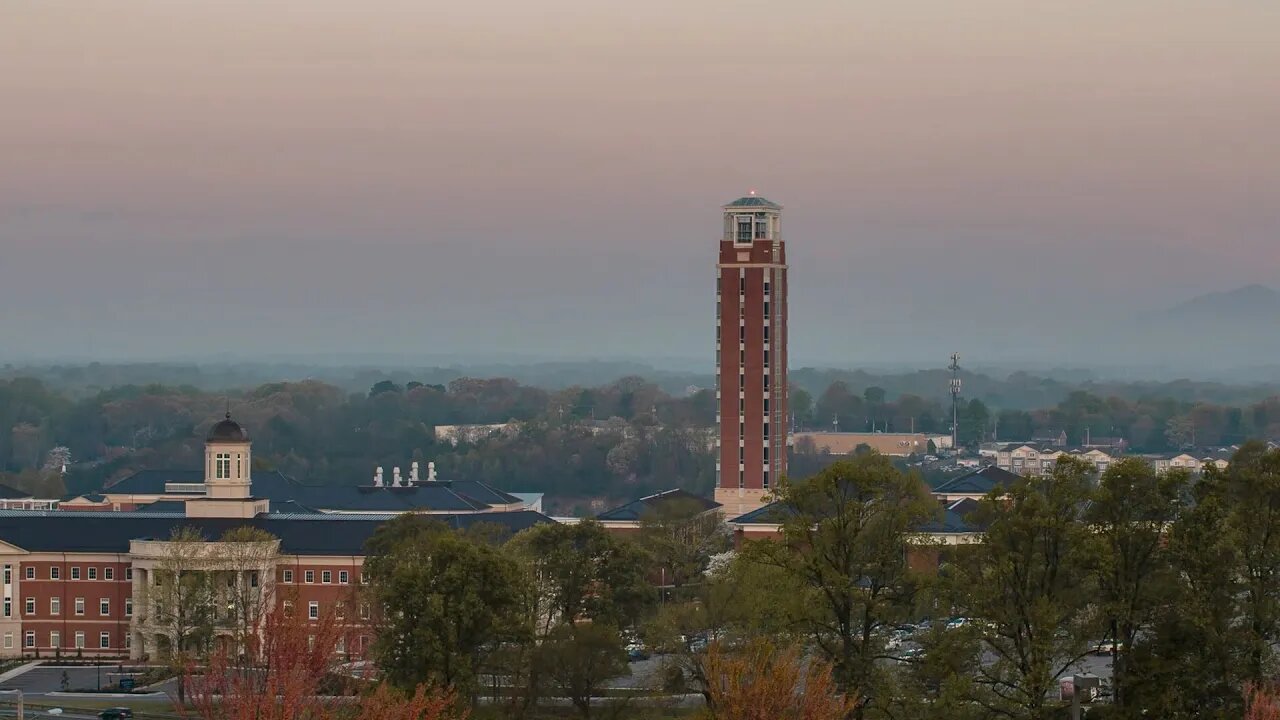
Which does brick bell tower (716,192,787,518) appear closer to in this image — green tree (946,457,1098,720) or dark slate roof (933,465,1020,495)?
dark slate roof (933,465,1020,495)

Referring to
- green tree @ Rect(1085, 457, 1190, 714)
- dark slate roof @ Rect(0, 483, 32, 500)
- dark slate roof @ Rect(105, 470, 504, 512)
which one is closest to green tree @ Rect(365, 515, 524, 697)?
→ green tree @ Rect(1085, 457, 1190, 714)

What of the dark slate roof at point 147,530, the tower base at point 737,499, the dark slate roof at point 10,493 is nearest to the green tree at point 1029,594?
the dark slate roof at point 147,530

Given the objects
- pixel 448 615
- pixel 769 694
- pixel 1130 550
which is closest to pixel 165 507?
pixel 448 615

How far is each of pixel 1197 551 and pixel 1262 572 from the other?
5.15 feet

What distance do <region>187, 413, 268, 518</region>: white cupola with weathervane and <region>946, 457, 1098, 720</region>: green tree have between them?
5429cm

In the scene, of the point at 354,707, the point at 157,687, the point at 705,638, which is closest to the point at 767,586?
the point at 705,638

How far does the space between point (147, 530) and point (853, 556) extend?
50.4 m

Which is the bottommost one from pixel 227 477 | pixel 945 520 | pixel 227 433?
pixel 945 520

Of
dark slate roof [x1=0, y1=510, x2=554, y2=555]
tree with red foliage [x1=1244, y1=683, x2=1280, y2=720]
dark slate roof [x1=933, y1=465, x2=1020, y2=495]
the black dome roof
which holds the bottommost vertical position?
tree with red foliage [x1=1244, y1=683, x2=1280, y2=720]

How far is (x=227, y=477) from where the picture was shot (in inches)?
4609

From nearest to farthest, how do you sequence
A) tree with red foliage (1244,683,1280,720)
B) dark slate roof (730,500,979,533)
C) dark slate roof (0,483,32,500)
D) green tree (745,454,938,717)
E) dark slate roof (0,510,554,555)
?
1. tree with red foliage (1244,683,1280,720)
2. green tree (745,454,938,717)
3. dark slate roof (0,510,554,555)
4. dark slate roof (730,500,979,533)
5. dark slate roof (0,483,32,500)

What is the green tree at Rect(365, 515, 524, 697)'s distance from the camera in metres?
77.5

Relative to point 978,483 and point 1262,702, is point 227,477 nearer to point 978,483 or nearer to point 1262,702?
point 978,483

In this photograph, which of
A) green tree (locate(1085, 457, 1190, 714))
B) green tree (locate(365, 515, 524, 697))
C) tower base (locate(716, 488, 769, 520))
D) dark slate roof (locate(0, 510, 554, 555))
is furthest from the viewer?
tower base (locate(716, 488, 769, 520))
